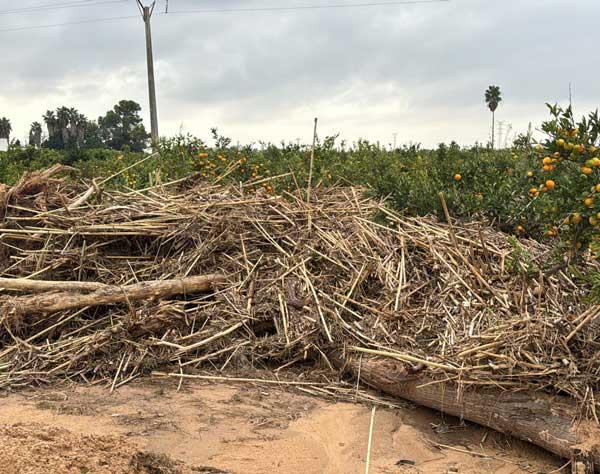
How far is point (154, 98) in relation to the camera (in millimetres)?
21000

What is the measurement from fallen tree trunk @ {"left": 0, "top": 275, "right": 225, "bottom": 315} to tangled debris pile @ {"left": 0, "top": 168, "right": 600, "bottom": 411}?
1cm

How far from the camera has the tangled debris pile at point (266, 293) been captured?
402 cm

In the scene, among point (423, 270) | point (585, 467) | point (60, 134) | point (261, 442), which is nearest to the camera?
point (585, 467)

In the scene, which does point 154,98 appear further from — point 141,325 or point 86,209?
point 141,325

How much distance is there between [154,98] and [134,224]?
52.2ft

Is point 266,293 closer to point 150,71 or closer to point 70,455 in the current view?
point 70,455

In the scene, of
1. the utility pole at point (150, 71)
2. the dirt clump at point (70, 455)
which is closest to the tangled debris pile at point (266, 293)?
the dirt clump at point (70, 455)

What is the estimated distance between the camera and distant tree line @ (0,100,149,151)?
44.7 m

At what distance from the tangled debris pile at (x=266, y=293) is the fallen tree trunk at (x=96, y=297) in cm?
1

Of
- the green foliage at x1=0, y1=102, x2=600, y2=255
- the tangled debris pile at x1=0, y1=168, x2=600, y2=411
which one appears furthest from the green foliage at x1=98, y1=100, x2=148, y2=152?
the tangled debris pile at x1=0, y1=168, x2=600, y2=411

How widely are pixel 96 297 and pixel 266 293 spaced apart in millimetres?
1322

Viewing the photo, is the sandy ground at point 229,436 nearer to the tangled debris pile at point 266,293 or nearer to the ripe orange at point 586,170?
the tangled debris pile at point 266,293

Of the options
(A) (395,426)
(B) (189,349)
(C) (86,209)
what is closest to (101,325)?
(B) (189,349)

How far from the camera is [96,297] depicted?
516cm
